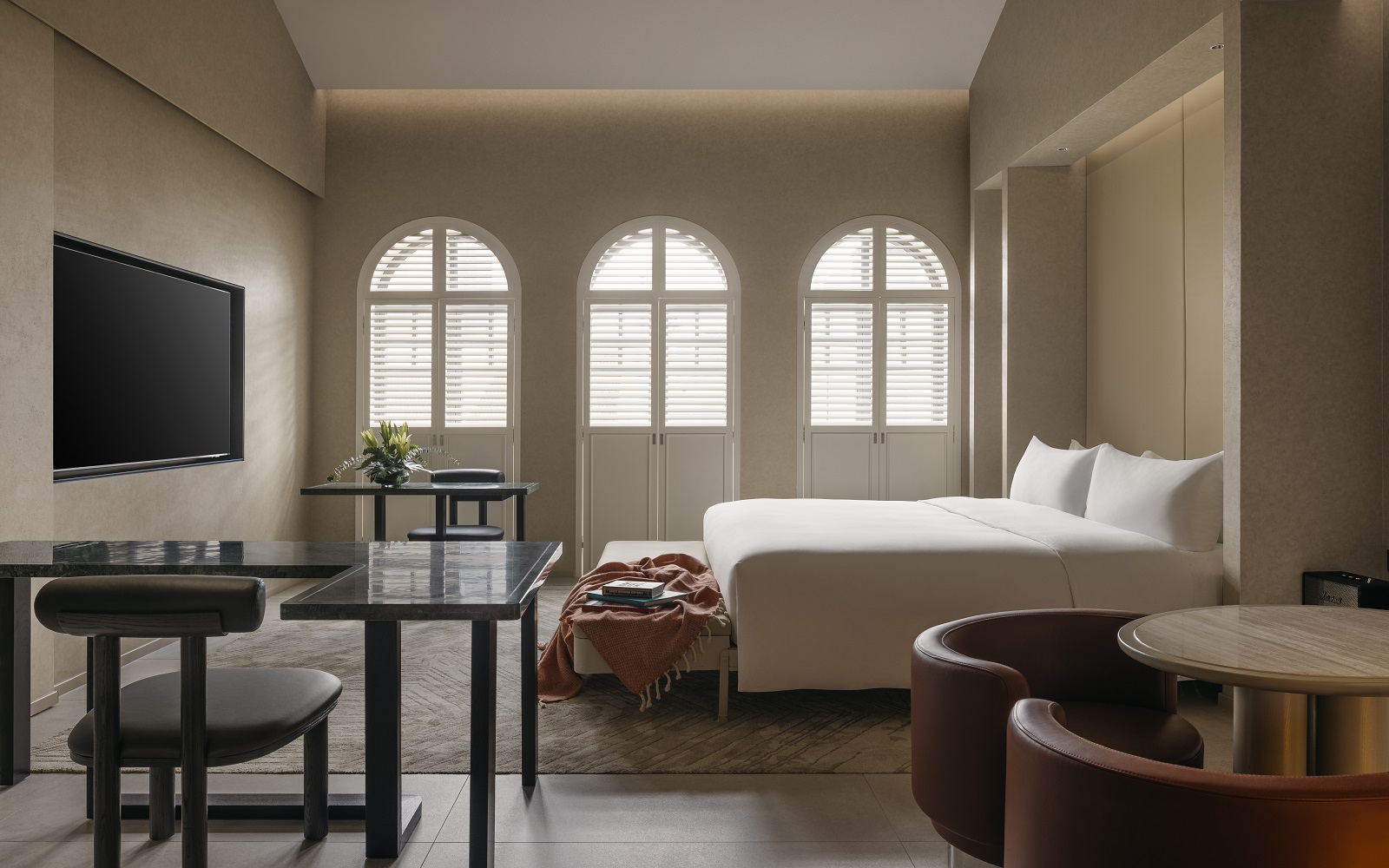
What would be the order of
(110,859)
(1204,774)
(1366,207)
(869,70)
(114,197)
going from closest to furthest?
(1204,774), (110,859), (1366,207), (114,197), (869,70)

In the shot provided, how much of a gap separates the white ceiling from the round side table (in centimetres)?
459

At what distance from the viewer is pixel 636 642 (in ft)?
10.4

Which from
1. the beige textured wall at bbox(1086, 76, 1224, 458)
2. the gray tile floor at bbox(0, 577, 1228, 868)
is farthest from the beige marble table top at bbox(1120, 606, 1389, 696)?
the beige textured wall at bbox(1086, 76, 1224, 458)

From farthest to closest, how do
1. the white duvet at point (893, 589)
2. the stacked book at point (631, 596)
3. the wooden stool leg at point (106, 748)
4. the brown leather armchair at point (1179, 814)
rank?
the stacked book at point (631, 596)
the white duvet at point (893, 589)
the wooden stool leg at point (106, 748)
the brown leather armchair at point (1179, 814)

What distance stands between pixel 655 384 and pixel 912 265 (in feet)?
6.44

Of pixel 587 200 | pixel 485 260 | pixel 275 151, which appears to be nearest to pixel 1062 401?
pixel 587 200

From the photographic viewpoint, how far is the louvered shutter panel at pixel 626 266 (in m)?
6.19

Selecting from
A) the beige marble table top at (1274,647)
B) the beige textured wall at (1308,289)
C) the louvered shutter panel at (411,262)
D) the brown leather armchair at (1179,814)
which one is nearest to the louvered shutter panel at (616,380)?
the louvered shutter panel at (411,262)

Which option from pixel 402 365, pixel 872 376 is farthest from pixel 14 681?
pixel 872 376

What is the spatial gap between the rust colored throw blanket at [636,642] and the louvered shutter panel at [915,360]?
312cm

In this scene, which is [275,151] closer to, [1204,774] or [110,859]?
[110,859]

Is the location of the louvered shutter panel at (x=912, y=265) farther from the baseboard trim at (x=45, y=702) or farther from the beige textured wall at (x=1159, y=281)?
the baseboard trim at (x=45, y=702)

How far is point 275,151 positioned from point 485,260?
144 centimetres

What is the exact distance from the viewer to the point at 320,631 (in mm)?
4531
